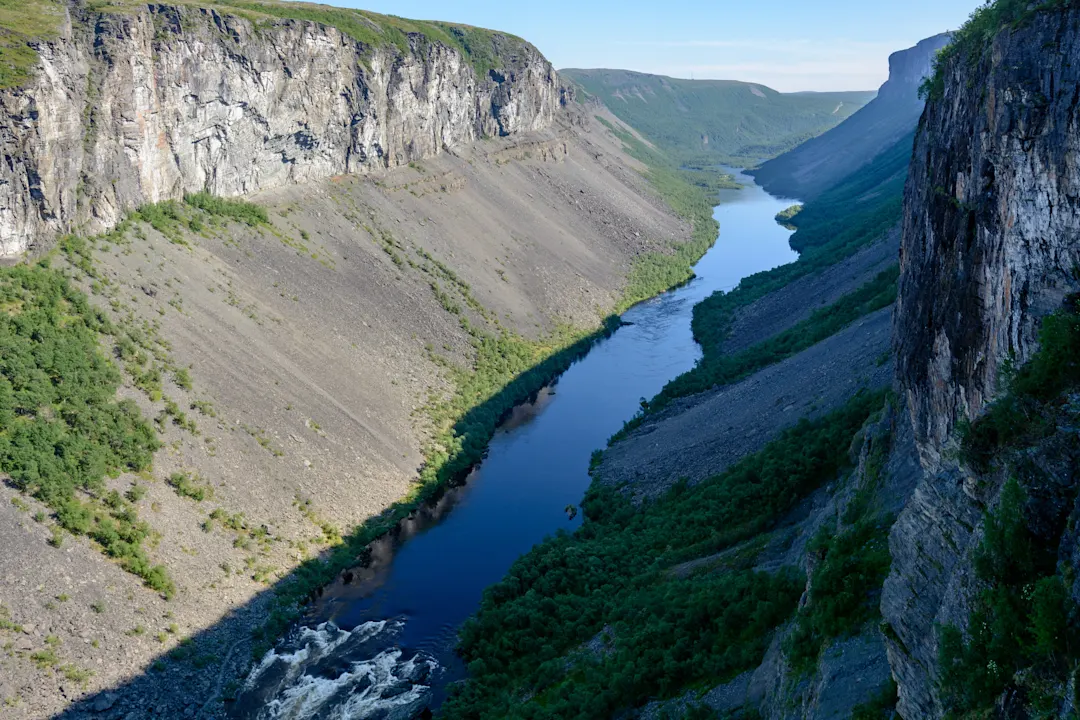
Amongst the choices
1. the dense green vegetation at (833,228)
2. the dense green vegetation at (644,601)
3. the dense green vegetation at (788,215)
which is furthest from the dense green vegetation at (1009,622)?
the dense green vegetation at (788,215)

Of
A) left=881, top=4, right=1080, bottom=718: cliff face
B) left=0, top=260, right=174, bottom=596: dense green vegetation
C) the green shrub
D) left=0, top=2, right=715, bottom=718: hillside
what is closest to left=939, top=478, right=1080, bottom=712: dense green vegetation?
left=881, top=4, right=1080, bottom=718: cliff face

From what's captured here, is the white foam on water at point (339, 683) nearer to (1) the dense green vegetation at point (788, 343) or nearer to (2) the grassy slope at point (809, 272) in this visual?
(2) the grassy slope at point (809, 272)

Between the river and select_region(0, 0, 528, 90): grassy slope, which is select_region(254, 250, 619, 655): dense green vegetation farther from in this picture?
select_region(0, 0, 528, 90): grassy slope

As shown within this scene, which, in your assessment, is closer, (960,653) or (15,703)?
(960,653)

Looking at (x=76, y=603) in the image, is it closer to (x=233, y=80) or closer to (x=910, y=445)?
(x=910, y=445)

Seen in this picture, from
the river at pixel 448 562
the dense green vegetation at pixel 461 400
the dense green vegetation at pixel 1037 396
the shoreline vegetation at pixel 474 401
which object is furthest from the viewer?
the dense green vegetation at pixel 461 400

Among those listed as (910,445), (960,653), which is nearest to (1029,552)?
(960,653)
